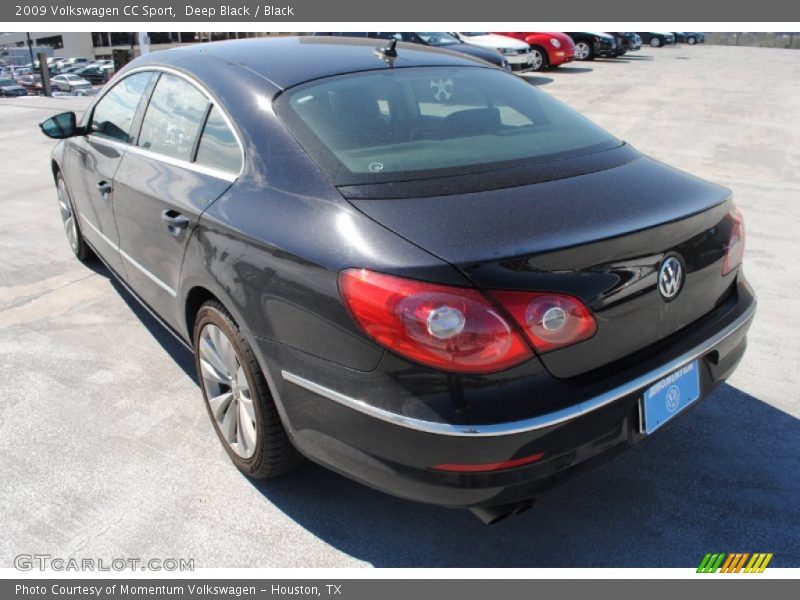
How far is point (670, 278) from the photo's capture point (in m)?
2.18

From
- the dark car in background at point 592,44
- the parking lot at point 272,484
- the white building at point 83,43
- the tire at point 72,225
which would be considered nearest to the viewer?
the parking lot at point 272,484

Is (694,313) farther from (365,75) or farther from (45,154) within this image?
(45,154)

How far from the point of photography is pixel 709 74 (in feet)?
61.1

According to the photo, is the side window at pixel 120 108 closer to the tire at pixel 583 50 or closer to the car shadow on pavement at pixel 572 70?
the car shadow on pavement at pixel 572 70

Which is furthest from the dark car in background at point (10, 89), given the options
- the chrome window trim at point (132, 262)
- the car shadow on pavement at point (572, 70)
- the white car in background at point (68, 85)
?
the chrome window trim at point (132, 262)

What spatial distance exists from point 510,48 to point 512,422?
15758 mm

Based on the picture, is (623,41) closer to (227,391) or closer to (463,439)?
(227,391)

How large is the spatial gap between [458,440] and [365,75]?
169 centimetres

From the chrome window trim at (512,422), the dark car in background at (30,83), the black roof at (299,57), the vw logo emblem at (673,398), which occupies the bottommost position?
the dark car in background at (30,83)

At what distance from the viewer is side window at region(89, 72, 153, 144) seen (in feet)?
11.7

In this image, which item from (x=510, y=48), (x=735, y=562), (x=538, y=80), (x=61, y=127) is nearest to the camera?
(x=735, y=562)

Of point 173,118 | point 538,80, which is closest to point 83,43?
point 538,80

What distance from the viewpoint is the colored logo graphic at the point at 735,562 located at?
233 centimetres

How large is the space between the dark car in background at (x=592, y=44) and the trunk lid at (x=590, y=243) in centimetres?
2184
